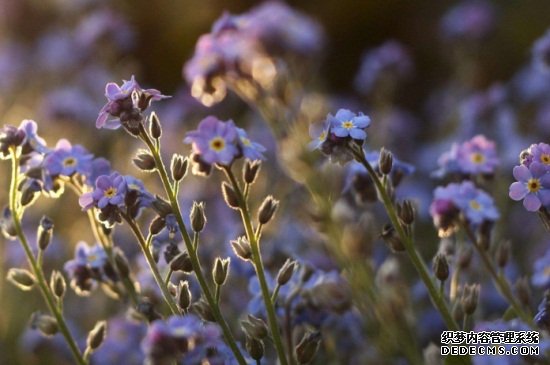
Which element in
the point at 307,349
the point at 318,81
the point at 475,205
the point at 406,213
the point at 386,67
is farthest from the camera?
the point at 318,81

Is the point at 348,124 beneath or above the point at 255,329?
above

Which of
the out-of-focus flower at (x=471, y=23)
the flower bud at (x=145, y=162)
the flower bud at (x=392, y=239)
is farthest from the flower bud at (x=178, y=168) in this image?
the out-of-focus flower at (x=471, y=23)

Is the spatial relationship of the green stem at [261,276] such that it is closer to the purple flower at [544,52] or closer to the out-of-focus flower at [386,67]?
the purple flower at [544,52]

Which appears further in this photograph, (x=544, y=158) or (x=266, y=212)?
(x=266, y=212)

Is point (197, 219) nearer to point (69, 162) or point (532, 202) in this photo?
point (69, 162)

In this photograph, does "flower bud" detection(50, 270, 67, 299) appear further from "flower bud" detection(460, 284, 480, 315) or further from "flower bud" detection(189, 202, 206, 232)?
"flower bud" detection(460, 284, 480, 315)

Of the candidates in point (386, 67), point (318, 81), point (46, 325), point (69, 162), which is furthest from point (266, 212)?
point (318, 81)

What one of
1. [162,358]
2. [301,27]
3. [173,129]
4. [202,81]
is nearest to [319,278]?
[162,358]
